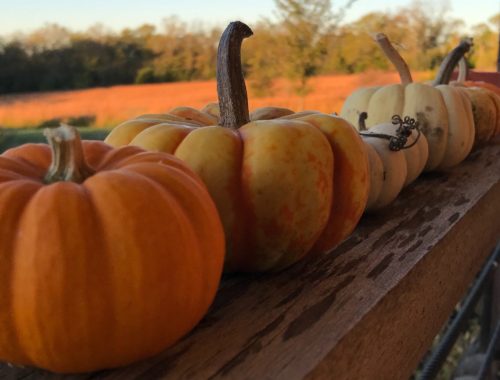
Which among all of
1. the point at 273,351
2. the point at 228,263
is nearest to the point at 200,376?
the point at 273,351

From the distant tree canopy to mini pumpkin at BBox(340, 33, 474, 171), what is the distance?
0.57ft

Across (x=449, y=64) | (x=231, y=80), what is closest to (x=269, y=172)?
(x=231, y=80)

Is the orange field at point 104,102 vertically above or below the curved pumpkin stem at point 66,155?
below

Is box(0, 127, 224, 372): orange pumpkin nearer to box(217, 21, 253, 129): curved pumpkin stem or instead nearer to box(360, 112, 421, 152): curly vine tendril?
box(217, 21, 253, 129): curved pumpkin stem

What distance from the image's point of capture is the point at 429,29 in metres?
2.54

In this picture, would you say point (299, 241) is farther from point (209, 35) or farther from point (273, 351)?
point (209, 35)

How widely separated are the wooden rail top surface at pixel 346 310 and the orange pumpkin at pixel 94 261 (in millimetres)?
40

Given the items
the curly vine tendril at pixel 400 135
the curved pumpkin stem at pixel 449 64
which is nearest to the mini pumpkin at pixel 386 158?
the curly vine tendril at pixel 400 135

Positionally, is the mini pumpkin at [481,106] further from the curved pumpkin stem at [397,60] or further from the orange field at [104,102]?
the orange field at [104,102]

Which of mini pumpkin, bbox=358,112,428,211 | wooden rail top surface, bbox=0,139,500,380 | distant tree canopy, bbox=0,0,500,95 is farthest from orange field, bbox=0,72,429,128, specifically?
wooden rail top surface, bbox=0,139,500,380

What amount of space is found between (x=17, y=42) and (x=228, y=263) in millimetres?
663

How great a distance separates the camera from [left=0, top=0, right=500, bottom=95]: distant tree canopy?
1.05m

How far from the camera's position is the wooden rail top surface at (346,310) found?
415 millimetres

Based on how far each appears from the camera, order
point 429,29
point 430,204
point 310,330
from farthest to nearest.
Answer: point 429,29, point 430,204, point 310,330
